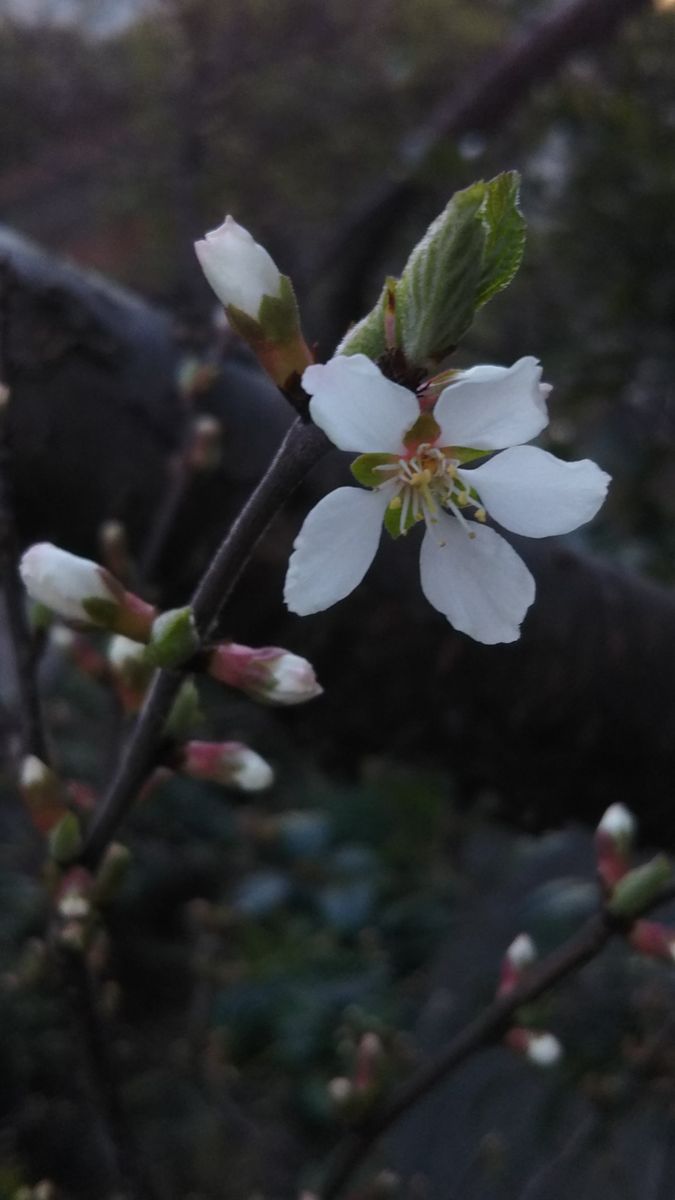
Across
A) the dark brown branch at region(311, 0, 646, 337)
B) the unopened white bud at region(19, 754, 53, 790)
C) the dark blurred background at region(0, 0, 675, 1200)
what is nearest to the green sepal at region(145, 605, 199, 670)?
the unopened white bud at region(19, 754, 53, 790)

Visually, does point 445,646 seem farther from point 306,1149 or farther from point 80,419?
point 306,1149

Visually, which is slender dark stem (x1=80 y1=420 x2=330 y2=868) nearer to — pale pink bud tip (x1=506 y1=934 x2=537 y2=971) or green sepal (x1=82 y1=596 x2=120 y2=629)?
green sepal (x1=82 y1=596 x2=120 y2=629)

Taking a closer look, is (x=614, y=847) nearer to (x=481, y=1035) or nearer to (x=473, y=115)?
(x=481, y=1035)

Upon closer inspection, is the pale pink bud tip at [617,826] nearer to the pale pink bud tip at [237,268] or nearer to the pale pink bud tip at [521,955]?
the pale pink bud tip at [521,955]

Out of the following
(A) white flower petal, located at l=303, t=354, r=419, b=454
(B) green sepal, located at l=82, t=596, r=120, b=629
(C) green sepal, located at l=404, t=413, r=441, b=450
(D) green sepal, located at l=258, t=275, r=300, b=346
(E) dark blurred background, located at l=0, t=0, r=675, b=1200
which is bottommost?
(E) dark blurred background, located at l=0, t=0, r=675, b=1200

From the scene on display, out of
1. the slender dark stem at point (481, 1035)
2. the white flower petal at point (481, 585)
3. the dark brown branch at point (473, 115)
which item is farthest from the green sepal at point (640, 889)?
the dark brown branch at point (473, 115)

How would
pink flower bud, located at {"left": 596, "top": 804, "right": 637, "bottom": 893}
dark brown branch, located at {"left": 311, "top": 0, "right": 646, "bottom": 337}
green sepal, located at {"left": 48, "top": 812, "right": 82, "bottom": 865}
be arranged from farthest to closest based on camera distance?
1. dark brown branch, located at {"left": 311, "top": 0, "right": 646, "bottom": 337}
2. pink flower bud, located at {"left": 596, "top": 804, "right": 637, "bottom": 893}
3. green sepal, located at {"left": 48, "top": 812, "right": 82, "bottom": 865}

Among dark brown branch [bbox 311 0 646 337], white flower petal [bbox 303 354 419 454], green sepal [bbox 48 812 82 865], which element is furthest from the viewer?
dark brown branch [bbox 311 0 646 337]

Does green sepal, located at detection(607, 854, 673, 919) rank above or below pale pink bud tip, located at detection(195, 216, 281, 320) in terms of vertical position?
below

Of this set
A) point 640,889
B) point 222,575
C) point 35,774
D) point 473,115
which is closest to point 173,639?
point 222,575
